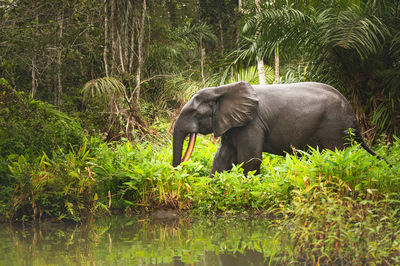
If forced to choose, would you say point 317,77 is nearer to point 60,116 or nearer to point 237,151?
point 237,151

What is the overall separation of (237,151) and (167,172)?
1.02m

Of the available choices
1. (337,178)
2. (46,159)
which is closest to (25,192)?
(46,159)

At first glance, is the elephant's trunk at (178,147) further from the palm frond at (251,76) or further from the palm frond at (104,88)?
the palm frond at (251,76)

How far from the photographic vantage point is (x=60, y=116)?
25.3 feet

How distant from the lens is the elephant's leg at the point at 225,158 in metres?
6.73

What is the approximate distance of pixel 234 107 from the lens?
6422 mm

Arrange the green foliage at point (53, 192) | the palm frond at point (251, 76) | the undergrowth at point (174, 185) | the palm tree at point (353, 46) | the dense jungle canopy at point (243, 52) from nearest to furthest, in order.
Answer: the undergrowth at point (174, 185), the green foliage at point (53, 192), the palm tree at point (353, 46), the dense jungle canopy at point (243, 52), the palm frond at point (251, 76)

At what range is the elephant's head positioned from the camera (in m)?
6.41

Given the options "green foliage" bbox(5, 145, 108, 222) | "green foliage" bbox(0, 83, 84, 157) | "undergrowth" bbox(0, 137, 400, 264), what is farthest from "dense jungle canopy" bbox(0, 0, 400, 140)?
"green foliage" bbox(5, 145, 108, 222)

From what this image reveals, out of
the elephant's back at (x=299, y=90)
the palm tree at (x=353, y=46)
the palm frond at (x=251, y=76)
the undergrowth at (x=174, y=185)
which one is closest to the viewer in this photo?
the undergrowth at (x=174, y=185)

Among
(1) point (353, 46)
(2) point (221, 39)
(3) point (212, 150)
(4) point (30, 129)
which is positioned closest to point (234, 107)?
(3) point (212, 150)

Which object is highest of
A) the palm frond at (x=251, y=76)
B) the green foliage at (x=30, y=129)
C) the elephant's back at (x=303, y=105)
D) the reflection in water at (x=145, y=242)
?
the elephant's back at (x=303, y=105)

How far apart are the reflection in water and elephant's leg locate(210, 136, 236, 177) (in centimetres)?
122

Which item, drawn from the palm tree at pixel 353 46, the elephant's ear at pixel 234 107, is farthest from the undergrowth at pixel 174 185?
the palm tree at pixel 353 46
